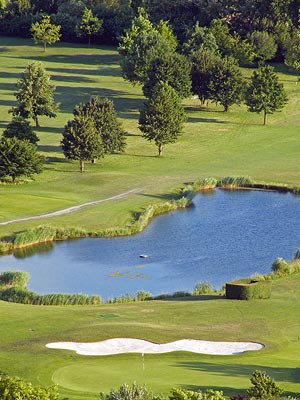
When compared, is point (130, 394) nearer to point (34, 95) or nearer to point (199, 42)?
point (34, 95)

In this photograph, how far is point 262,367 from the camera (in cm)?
5691

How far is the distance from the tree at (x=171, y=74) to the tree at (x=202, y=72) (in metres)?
2.36

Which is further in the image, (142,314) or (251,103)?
(251,103)

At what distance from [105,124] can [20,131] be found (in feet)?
29.7

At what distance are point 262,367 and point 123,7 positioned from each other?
13608 cm

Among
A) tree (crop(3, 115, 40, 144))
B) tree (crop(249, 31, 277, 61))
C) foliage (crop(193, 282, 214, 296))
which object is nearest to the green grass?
foliage (crop(193, 282, 214, 296))

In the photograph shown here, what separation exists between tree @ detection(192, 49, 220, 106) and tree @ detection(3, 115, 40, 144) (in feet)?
104

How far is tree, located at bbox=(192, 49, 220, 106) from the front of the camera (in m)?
145

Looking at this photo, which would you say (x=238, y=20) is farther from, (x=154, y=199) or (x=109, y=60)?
(x=154, y=199)

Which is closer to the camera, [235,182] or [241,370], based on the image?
[241,370]

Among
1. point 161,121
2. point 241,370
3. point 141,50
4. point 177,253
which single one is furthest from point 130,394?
point 141,50

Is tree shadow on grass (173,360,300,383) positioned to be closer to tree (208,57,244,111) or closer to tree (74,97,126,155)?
tree (74,97,126,155)

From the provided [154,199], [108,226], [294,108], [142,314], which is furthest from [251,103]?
[142,314]

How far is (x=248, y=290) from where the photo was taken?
73.6 m
